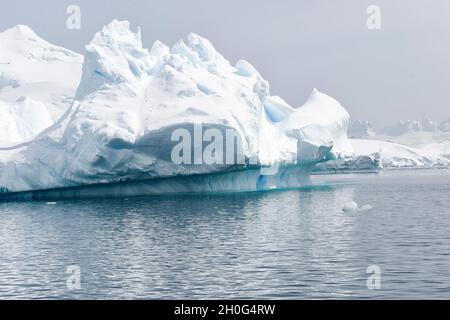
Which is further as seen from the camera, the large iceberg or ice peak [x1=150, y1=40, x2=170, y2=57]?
ice peak [x1=150, y1=40, x2=170, y2=57]

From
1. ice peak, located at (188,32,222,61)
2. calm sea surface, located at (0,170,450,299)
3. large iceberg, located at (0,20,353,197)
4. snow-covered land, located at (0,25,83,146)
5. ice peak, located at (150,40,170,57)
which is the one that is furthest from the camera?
snow-covered land, located at (0,25,83,146)

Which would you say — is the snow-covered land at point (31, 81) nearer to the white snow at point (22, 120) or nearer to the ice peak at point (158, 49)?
Answer: the white snow at point (22, 120)

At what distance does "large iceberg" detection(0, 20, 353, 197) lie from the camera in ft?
159

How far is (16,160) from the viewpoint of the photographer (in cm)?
5050

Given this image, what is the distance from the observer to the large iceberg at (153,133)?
48.3 m

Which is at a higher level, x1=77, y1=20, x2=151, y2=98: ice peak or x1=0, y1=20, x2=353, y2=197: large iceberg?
x1=77, y1=20, x2=151, y2=98: ice peak

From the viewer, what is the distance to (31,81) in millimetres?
103875

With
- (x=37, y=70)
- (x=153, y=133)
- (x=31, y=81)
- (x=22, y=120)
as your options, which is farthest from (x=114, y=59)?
(x=37, y=70)

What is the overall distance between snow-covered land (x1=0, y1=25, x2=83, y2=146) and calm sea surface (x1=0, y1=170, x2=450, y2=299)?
79.7ft

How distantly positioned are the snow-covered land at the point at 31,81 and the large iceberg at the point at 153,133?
11162 millimetres

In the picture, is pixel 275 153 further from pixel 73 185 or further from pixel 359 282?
pixel 359 282

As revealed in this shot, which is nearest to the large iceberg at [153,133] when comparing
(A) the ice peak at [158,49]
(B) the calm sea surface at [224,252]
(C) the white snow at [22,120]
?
(A) the ice peak at [158,49]

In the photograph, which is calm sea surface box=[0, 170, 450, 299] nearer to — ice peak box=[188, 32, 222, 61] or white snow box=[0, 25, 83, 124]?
ice peak box=[188, 32, 222, 61]

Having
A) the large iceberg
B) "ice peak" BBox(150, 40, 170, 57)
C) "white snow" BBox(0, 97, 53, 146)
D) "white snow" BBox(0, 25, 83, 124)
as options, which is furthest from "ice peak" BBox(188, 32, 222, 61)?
"white snow" BBox(0, 25, 83, 124)
